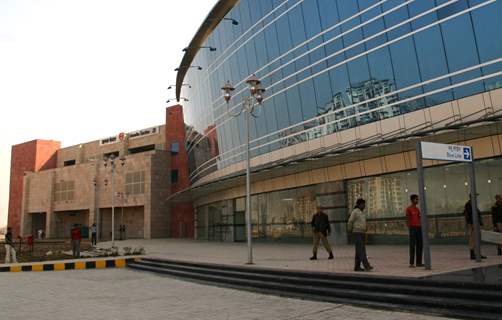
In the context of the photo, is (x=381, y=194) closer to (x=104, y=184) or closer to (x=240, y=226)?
(x=240, y=226)

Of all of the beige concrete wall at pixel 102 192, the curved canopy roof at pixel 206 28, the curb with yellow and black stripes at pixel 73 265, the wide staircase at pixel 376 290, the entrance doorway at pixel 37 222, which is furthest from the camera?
the entrance doorway at pixel 37 222

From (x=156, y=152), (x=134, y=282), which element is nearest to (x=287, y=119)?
(x=134, y=282)

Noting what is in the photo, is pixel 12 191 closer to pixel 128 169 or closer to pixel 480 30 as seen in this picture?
pixel 128 169

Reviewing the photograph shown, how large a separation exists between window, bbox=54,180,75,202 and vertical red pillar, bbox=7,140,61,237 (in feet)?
32.6

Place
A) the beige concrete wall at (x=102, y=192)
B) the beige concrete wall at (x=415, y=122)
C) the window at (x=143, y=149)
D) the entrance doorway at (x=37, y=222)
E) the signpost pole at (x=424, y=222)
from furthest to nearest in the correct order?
the entrance doorway at (x=37, y=222) → the window at (x=143, y=149) → the beige concrete wall at (x=102, y=192) → the beige concrete wall at (x=415, y=122) → the signpost pole at (x=424, y=222)

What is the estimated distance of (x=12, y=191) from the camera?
78.1 m

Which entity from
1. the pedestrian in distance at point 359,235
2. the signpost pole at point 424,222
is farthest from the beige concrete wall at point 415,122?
the pedestrian in distance at point 359,235

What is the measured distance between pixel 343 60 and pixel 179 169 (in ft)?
116

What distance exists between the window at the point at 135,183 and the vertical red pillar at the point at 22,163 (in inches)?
983

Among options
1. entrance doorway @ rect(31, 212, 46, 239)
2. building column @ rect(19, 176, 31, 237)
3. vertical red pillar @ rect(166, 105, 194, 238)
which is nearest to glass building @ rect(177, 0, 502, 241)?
vertical red pillar @ rect(166, 105, 194, 238)

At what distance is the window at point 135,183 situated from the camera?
5484 cm

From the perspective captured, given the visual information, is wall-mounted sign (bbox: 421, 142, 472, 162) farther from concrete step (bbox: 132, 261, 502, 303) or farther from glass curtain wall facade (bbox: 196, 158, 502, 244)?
glass curtain wall facade (bbox: 196, 158, 502, 244)

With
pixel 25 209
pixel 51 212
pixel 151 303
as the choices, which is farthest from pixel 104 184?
pixel 151 303

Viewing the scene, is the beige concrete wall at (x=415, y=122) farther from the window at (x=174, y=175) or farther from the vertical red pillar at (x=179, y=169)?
the window at (x=174, y=175)
